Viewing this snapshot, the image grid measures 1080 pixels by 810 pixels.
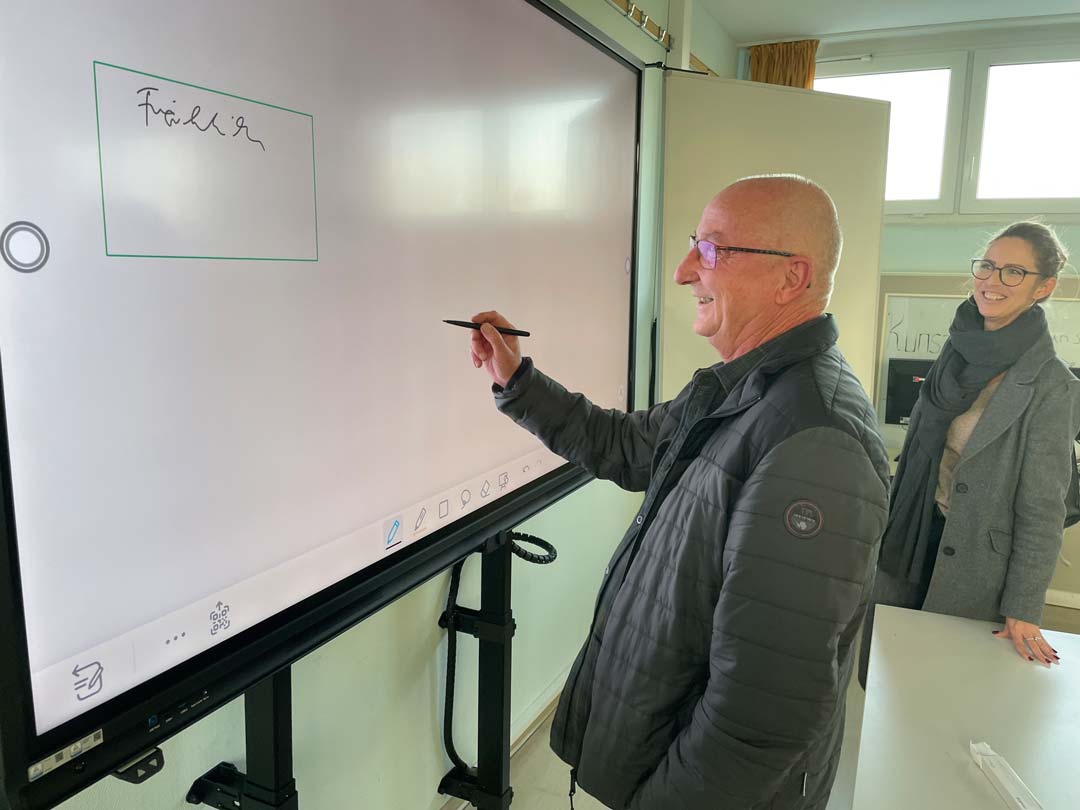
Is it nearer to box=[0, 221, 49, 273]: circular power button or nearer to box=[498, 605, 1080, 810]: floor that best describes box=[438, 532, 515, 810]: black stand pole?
box=[498, 605, 1080, 810]: floor

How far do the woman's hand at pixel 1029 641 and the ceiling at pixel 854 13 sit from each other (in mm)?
2656

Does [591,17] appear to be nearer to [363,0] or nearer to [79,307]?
[363,0]

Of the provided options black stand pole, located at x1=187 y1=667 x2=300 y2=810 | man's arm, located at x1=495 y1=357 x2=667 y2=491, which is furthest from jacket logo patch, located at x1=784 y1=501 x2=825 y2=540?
black stand pole, located at x1=187 y1=667 x2=300 y2=810

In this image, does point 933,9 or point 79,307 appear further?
point 933,9

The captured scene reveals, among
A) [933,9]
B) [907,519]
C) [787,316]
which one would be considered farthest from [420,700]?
[933,9]

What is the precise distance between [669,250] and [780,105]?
0.70 meters

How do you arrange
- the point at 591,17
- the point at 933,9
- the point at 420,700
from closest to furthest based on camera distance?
the point at 420,700
the point at 591,17
the point at 933,9

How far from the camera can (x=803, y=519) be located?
0.93m

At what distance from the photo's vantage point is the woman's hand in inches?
60.7

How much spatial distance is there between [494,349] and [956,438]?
51.9 inches

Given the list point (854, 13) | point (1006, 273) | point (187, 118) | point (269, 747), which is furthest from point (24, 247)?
point (854, 13)

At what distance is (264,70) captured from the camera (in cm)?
91

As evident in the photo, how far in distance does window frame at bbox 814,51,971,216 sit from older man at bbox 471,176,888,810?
2.98 meters

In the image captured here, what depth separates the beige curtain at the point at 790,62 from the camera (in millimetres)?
3596
